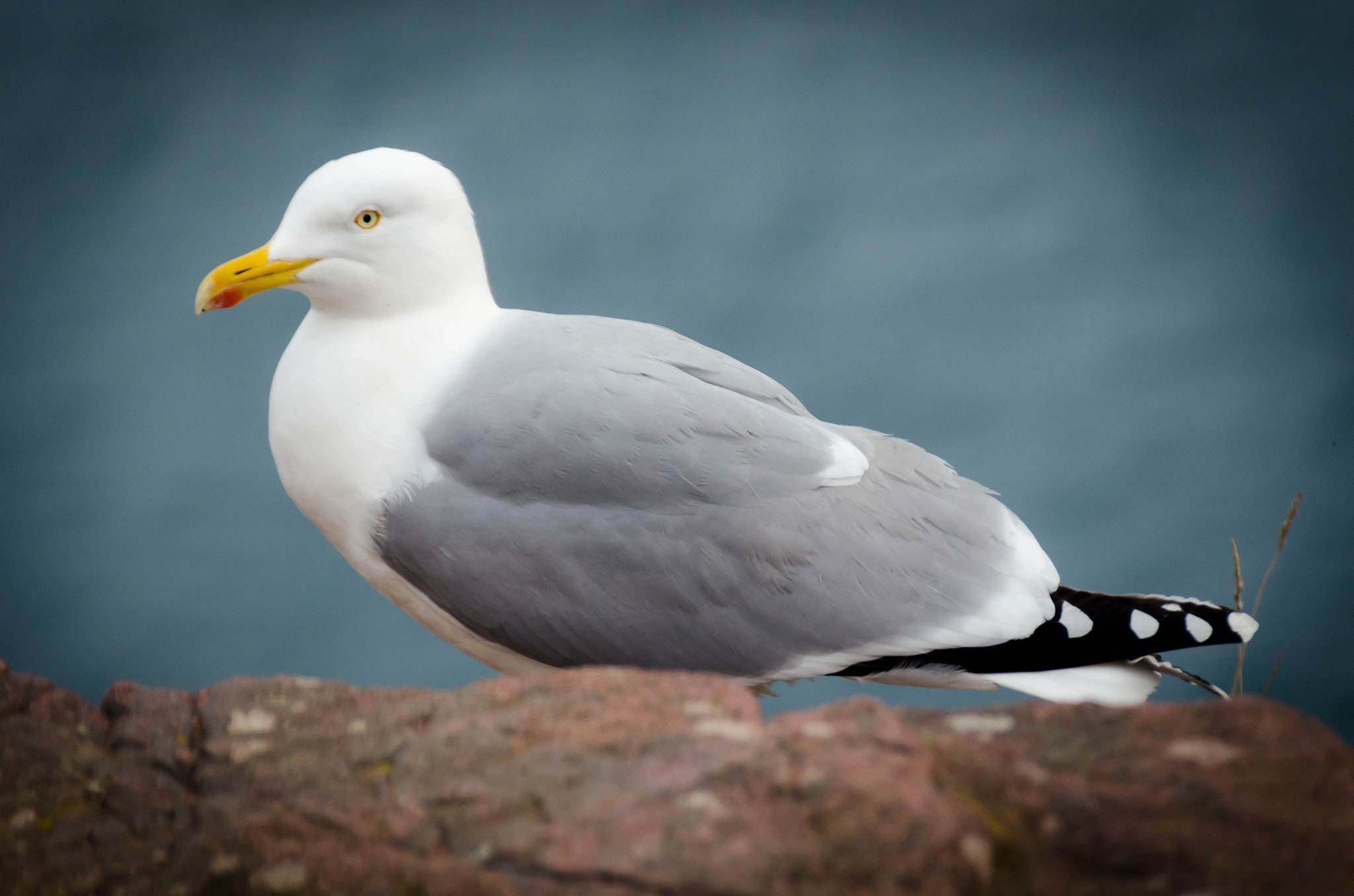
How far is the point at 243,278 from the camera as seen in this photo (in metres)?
1.86

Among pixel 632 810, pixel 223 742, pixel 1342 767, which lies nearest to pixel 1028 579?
pixel 1342 767

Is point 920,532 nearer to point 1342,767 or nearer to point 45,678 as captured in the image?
point 1342,767

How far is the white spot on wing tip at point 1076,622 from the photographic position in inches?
68.9

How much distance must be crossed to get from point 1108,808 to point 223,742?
3.23 ft

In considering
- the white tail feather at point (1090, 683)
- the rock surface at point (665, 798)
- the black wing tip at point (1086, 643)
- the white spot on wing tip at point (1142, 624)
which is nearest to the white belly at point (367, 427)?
the rock surface at point (665, 798)

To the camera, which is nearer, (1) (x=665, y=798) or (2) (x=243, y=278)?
(1) (x=665, y=798)

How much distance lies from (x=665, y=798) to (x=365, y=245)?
1287 millimetres

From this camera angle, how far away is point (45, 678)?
1.42m

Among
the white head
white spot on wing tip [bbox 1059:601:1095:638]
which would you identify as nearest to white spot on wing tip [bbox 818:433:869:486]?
white spot on wing tip [bbox 1059:601:1095:638]

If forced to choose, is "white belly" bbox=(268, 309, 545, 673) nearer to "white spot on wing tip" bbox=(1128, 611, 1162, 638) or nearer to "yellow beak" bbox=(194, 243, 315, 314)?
"yellow beak" bbox=(194, 243, 315, 314)

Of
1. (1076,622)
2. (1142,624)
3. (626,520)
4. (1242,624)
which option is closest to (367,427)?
(626,520)

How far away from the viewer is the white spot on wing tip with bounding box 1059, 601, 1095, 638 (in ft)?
5.74

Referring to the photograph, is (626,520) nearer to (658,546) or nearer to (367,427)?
(658,546)

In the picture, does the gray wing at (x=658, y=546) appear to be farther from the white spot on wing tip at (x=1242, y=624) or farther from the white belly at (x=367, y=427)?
the white spot on wing tip at (x=1242, y=624)
